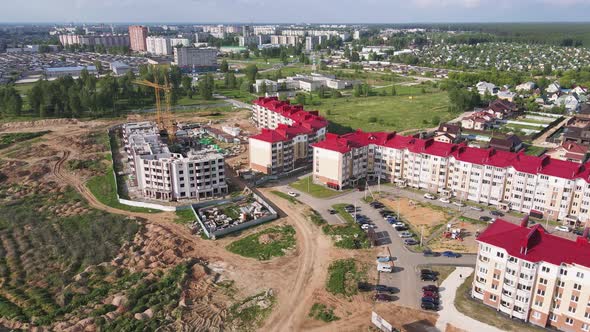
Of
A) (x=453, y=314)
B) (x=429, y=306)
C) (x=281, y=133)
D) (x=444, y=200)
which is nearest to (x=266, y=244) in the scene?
(x=429, y=306)

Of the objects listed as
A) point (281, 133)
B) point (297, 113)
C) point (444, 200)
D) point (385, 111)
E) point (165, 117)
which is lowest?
point (444, 200)

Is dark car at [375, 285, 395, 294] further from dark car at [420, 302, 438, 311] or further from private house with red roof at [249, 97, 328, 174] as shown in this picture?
private house with red roof at [249, 97, 328, 174]

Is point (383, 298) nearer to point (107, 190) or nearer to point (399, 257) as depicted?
point (399, 257)

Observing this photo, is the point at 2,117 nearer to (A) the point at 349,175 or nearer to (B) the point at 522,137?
(A) the point at 349,175

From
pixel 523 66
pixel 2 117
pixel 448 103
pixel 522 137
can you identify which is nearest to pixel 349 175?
pixel 522 137

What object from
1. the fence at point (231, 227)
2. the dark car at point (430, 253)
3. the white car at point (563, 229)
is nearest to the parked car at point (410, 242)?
the dark car at point (430, 253)

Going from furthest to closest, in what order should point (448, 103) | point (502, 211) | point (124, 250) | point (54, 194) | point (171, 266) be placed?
point (448, 103)
point (54, 194)
point (502, 211)
point (124, 250)
point (171, 266)

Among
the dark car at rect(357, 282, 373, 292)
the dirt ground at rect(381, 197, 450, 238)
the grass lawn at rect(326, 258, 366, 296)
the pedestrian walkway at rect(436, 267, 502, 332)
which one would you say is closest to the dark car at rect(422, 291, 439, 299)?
the pedestrian walkway at rect(436, 267, 502, 332)
